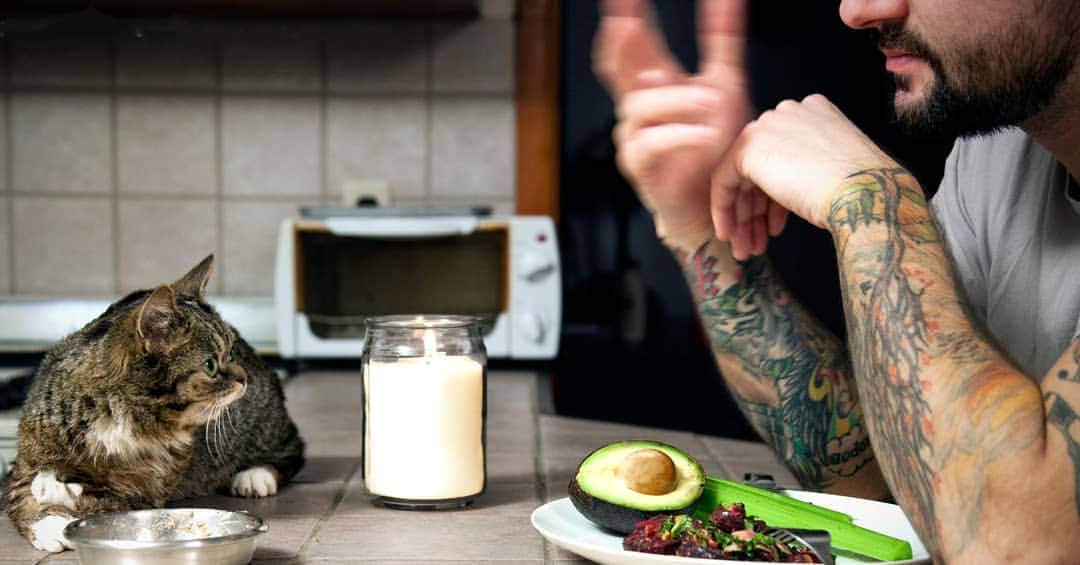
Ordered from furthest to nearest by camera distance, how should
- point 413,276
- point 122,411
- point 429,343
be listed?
1. point 413,276
2. point 429,343
3. point 122,411

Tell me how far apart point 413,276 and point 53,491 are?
1429 mm

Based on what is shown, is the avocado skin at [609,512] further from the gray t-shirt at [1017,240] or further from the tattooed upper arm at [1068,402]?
the gray t-shirt at [1017,240]

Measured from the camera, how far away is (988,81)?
1.07m

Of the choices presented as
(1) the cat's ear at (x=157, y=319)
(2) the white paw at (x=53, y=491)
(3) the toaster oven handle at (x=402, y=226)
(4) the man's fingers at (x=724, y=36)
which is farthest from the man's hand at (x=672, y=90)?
(3) the toaster oven handle at (x=402, y=226)

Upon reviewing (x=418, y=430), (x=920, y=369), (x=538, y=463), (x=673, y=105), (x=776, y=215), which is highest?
(x=673, y=105)

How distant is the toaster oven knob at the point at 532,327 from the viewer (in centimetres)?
238

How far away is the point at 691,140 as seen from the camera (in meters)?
1.15

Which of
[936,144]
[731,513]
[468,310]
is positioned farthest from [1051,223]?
[468,310]

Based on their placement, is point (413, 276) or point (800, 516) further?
point (413, 276)

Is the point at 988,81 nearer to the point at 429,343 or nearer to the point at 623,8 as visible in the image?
the point at 623,8

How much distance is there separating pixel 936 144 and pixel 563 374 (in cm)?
96

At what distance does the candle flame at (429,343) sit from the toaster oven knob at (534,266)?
121 centimetres

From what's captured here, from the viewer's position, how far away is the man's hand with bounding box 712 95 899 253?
106 cm

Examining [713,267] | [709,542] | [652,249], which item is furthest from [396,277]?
[709,542]
